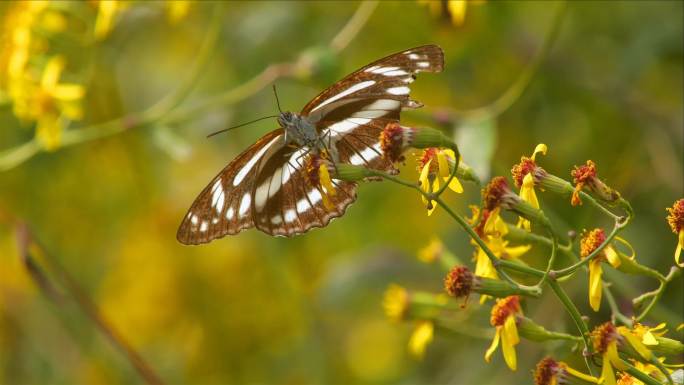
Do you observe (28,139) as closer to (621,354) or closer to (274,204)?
(274,204)

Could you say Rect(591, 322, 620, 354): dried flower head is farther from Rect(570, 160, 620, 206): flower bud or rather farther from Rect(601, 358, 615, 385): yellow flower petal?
Rect(570, 160, 620, 206): flower bud

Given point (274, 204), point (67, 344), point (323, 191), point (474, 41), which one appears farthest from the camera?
point (67, 344)

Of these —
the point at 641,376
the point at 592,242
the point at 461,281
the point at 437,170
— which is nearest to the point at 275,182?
the point at 437,170

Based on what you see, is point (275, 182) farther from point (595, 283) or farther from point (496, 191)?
point (595, 283)

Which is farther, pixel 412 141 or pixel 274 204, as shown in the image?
pixel 274 204

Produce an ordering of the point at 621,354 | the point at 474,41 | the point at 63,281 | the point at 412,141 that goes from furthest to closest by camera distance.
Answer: the point at 63,281
the point at 474,41
the point at 412,141
the point at 621,354

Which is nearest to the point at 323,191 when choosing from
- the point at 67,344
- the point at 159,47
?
the point at 67,344

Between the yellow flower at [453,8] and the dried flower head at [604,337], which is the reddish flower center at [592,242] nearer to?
the dried flower head at [604,337]
